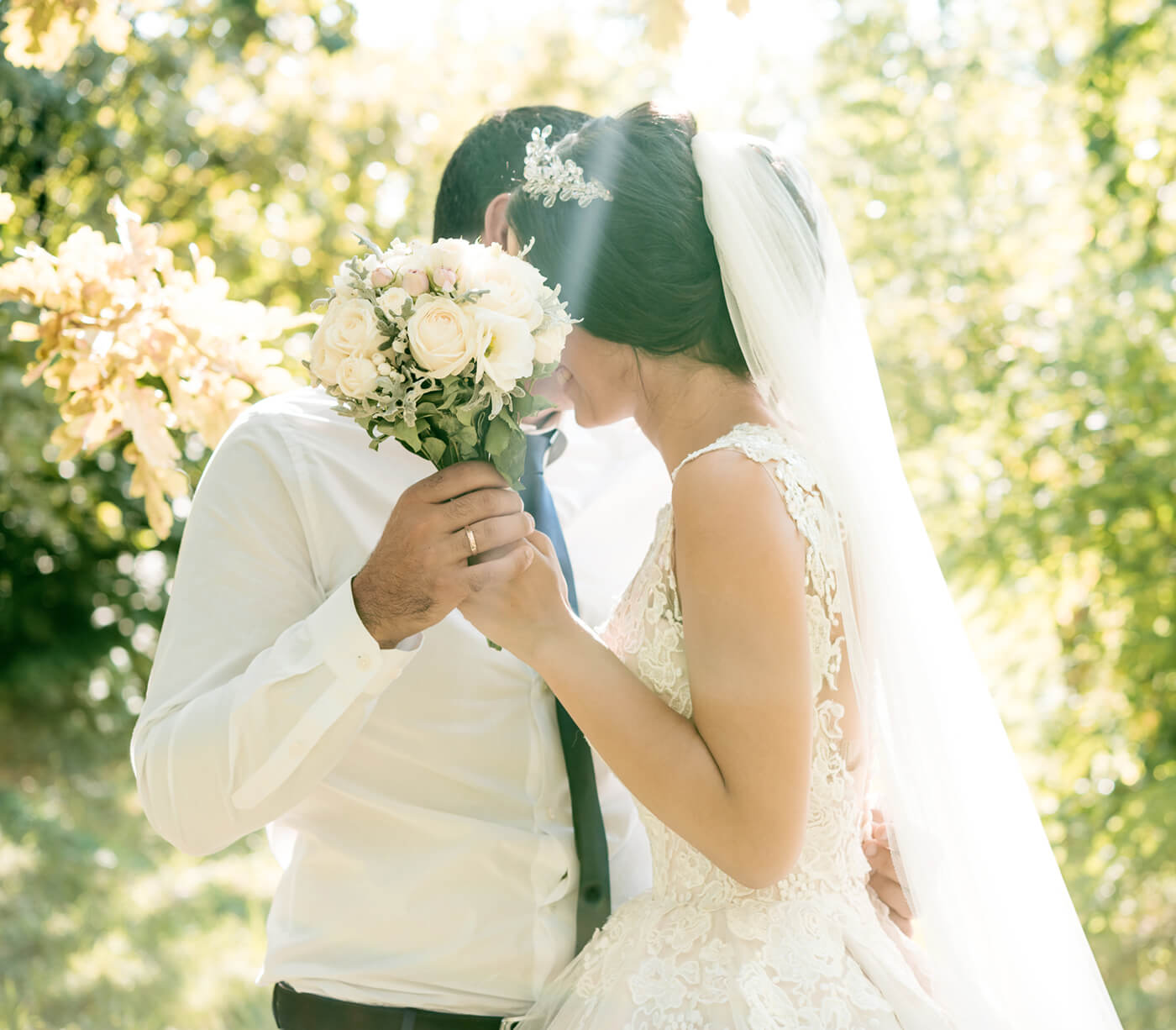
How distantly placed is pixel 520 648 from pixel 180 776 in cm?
64

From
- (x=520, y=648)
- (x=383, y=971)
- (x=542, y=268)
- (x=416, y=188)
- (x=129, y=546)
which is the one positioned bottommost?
(x=129, y=546)

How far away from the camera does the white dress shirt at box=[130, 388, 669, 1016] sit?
1942 mm

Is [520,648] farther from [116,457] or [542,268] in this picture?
[116,457]

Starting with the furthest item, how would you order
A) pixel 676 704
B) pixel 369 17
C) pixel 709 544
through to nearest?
pixel 369 17, pixel 676 704, pixel 709 544

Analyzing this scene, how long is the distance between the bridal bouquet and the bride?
30cm

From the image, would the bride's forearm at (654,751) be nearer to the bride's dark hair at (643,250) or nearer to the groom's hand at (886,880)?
the groom's hand at (886,880)

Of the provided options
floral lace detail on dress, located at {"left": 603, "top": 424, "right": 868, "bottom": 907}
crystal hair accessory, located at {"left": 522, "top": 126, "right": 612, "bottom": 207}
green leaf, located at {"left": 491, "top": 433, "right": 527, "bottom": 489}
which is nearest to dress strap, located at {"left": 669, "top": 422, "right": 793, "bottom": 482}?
floral lace detail on dress, located at {"left": 603, "top": 424, "right": 868, "bottom": 907}

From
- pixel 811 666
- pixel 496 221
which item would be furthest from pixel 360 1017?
pixel 496 221

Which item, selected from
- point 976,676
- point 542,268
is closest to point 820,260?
point 542,268

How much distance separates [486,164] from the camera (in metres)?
2.85

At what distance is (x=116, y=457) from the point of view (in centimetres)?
859

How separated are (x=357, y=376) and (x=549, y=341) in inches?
12.3

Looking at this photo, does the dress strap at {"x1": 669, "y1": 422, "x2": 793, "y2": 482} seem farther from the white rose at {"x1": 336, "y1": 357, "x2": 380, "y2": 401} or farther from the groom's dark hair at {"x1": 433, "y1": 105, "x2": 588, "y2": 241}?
the groom's dark hair at {"x1": 433, "y1": 105, "x2": 588, "y2": 241}

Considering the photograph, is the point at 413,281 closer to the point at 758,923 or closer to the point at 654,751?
the point at 654,751
